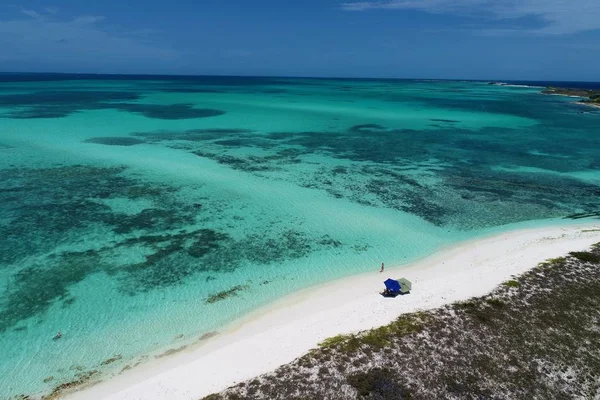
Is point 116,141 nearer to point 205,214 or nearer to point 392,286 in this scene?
point 205,214

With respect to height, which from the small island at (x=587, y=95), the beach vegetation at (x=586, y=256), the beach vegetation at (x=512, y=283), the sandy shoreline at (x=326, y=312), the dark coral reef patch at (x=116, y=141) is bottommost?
the sandy shoreline at (x=326, y=312)

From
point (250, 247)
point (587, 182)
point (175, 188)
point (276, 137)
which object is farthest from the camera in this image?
point (276, 137)

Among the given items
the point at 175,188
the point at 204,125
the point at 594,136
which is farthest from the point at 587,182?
the point at 204,125

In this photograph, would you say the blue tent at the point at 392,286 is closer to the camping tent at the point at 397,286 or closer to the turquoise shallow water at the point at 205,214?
the camping tent at the point at 397,286

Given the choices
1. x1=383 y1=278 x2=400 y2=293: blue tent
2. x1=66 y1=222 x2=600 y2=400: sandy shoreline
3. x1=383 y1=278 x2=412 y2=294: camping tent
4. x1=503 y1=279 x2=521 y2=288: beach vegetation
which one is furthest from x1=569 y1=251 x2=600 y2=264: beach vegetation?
x1=383 y1=278 x2=400 y2=293: blue tent

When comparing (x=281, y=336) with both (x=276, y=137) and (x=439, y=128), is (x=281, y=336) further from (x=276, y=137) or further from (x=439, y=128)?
(x=439, y=128)

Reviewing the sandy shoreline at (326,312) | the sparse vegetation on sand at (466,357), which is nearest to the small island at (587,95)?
the sandy shoreline at (326,312)
